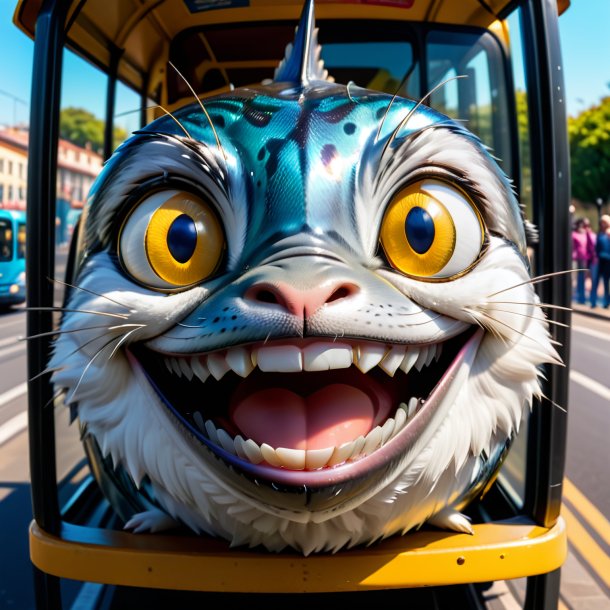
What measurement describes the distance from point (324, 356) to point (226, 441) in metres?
0.37

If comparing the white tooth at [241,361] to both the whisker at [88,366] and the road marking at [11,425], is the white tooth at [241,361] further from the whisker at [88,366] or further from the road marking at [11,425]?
the road marking at [11,425]

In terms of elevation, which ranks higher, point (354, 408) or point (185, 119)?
point (185, 119)

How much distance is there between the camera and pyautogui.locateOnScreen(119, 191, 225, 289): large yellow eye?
167 centimetres

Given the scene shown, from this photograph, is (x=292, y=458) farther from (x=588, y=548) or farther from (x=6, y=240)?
(x=6, y=240)

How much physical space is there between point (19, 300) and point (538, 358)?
505 inches

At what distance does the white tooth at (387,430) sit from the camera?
1578 mm

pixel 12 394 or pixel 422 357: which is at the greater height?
pixel 422 357

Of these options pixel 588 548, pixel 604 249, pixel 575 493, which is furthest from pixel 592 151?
pixel 588 548

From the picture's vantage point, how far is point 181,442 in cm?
165

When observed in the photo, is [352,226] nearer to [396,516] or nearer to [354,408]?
[354,408]

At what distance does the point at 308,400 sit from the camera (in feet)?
5.36

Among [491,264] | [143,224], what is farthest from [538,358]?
[143,224]

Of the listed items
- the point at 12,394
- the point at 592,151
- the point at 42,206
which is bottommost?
the point at 12,394

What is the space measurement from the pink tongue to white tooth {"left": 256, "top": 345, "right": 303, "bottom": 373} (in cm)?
18
